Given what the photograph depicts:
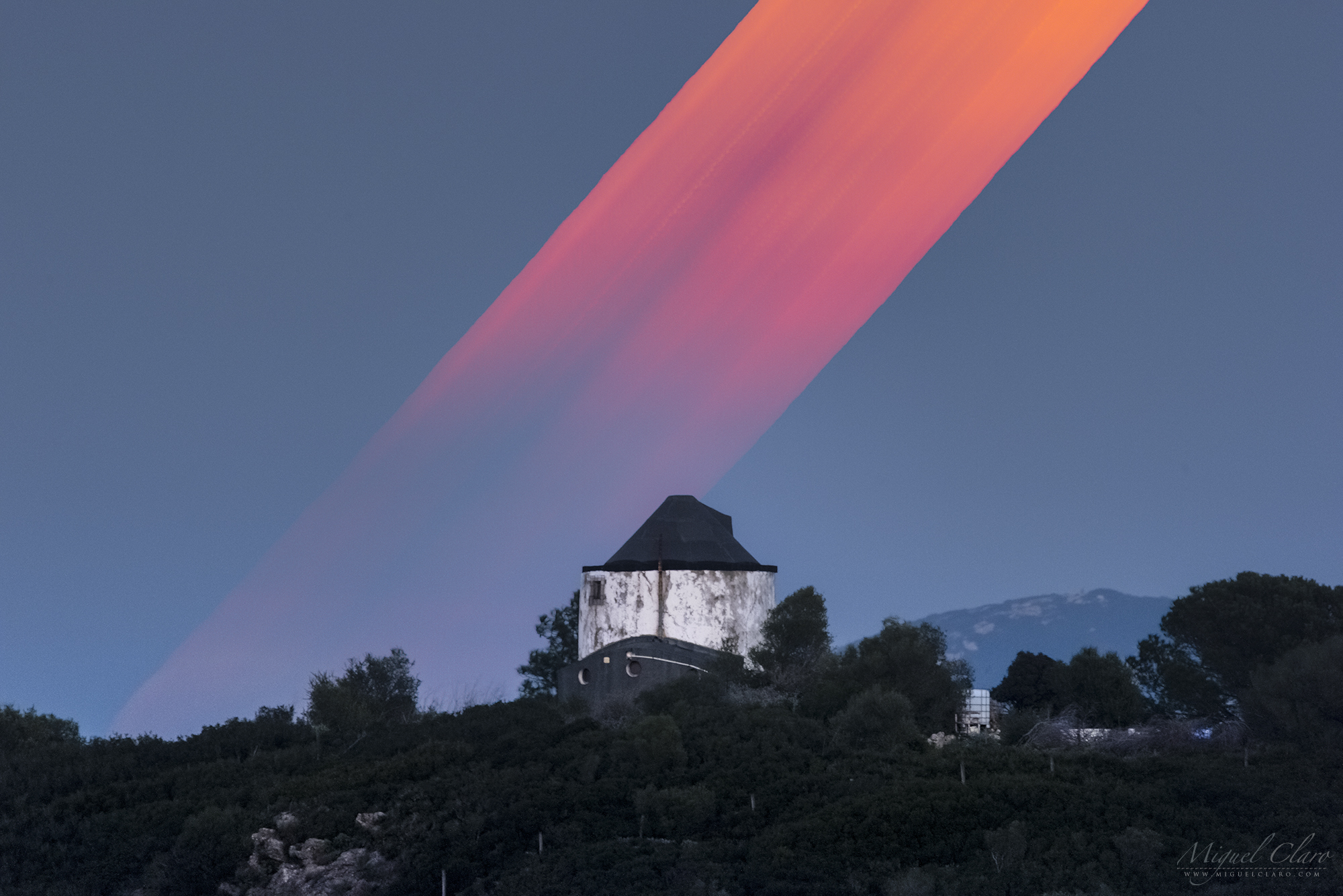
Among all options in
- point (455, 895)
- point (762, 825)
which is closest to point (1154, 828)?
point (762, 825)

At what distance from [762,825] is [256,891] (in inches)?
434

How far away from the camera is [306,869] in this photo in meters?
27.2

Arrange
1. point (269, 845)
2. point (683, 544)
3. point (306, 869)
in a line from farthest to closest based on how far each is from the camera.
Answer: point (683, 544) < point (269, 845) < point (306, 869)

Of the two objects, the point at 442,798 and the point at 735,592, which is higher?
the point at 735,592

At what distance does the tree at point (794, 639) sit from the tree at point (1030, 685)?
5.91 meters

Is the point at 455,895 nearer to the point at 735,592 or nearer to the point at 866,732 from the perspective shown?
the point at 866,732

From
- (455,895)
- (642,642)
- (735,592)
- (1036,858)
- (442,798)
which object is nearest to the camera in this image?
(1036,858)

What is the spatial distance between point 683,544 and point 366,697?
12973mm

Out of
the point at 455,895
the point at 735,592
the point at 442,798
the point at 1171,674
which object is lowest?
the point at 455,895

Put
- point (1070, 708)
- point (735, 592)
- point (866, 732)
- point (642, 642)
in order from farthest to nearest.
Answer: point (735, 592) < point (642, 642) < point (1070, 708) < point (866, 732)

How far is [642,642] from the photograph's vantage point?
41375 mm

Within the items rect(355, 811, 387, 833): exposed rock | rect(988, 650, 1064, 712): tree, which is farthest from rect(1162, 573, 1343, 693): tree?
rect(355, 811, 387, 833): exposed rock

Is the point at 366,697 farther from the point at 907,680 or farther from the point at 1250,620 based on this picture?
the point at 1250,620

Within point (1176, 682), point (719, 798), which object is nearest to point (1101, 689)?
point (1176, 682)
